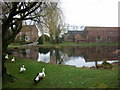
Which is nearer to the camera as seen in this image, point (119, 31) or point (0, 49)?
point (0, 49)

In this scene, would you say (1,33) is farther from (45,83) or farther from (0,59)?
(45,83)

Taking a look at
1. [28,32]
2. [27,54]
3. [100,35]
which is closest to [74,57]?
[27,54]

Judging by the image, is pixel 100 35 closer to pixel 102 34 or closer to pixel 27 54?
pixel 102 34

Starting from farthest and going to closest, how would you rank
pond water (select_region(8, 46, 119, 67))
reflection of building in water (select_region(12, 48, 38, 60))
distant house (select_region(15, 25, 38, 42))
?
reflection of building in water (select_region(12, 48, 38, 60)) → pond water (select_region(8, 46, 119, 67)) → distant house (select_region(15, 25, 38, 42))

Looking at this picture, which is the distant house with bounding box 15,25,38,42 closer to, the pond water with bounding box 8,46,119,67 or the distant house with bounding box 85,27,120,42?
the pond water with bounding box 8,46,119,67

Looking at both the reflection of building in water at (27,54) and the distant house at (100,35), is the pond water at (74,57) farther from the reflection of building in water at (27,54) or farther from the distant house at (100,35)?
the distant house at (100,35)

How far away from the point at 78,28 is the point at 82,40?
19.3 m

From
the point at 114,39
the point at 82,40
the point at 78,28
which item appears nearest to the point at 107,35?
the point at 114,39

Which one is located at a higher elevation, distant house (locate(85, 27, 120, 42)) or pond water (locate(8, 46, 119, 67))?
distant house (locate(85, 27, 120, 42))

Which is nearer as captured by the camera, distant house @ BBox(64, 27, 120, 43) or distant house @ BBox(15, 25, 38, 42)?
distant house @ BBox(15, 25, 38, 42)

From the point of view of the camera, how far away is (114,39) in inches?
2237

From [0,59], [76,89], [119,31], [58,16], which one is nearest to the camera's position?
[76,89]

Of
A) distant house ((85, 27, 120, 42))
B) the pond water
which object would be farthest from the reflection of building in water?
distant house ((85, 27, 120, 42))

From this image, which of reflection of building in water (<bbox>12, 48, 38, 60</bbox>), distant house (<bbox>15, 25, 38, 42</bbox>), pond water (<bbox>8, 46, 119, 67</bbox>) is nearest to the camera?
distant house (<bbox>15, 25, 38, 42</bbox>)
